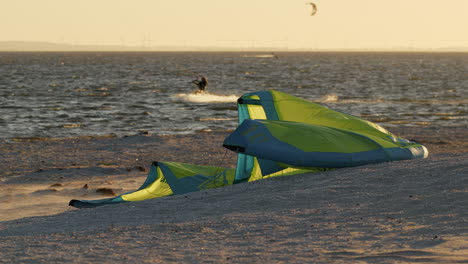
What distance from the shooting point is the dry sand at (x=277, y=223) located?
582cm

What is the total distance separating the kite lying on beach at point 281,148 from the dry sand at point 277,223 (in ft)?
1.34

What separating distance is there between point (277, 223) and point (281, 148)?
2.96m

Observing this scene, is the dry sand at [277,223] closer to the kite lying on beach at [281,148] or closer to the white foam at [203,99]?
the kite lying on beach at [281,148]

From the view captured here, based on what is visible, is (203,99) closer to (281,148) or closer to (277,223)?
(281,148)

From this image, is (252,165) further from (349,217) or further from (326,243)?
(326,243)

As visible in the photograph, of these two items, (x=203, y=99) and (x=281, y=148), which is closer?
(x=281, y=148)

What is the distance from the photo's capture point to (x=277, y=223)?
6922 millimetres

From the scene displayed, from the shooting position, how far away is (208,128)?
25.9 metres

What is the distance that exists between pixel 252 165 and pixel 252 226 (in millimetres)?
3572

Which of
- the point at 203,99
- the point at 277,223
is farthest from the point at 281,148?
the point at 203,99

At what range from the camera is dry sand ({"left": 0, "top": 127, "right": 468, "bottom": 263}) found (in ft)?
19.1

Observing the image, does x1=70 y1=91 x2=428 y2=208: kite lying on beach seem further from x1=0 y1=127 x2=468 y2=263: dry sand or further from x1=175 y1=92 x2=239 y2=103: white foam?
x1=175 y1=92 x2=239 y2=103: white foam

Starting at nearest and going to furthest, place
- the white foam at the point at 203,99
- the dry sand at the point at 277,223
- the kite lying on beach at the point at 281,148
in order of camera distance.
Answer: the dry sand at the point at 277,223
the kite lying on beach at the point at 281,148
the white foam at the point at 203,99

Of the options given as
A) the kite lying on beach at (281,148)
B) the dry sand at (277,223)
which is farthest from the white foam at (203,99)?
the dry sand at (277,223)
